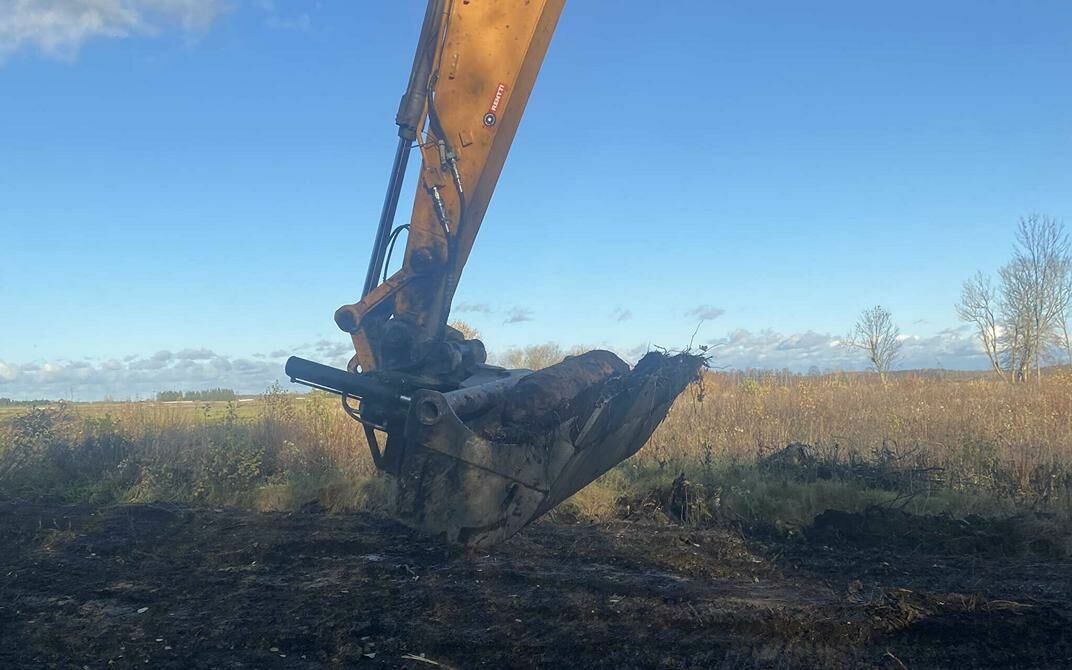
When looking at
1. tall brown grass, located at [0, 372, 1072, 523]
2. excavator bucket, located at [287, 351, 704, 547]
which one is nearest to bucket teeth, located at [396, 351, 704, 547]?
excavator bucket, located at [287, 351, 704, 547]

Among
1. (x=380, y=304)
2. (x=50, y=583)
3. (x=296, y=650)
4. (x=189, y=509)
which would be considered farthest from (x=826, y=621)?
(x=189, y=509)

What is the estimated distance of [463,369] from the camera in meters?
5.50

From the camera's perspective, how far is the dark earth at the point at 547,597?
3709 mm

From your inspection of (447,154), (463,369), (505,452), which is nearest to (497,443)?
(505,452)

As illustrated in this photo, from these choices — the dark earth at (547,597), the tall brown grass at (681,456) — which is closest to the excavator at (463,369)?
the dark earth at (547,597)

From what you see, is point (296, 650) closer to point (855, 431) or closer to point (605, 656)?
point (605, 656)

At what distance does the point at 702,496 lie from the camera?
719 cm

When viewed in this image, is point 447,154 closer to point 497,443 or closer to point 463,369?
point 463,369

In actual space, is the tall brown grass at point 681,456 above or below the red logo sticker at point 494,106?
below

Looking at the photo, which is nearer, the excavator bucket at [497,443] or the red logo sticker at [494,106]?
the excavator bucket at [497,443]

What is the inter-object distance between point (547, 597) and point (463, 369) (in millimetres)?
1725

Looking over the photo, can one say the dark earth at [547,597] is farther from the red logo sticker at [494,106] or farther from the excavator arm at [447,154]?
the red logo sticker at [494,106]

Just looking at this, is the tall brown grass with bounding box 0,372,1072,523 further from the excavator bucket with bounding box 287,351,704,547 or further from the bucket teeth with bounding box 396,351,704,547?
the bucket teeth with bounding box 396,351,704,547

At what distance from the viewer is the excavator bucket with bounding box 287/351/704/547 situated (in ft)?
13.7
